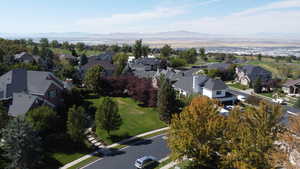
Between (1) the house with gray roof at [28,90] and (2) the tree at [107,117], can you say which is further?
(1) the house with gray roof at [28,90]

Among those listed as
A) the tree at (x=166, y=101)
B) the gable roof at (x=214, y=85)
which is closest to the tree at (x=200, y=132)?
the tree at (x=166, y=101)

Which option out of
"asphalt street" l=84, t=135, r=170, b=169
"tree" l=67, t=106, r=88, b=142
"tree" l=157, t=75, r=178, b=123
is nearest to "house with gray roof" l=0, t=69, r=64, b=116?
"tree" l=67, t=106, r=88, b=142

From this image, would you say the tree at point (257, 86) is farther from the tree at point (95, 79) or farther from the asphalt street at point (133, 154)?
the tree at point (95, 79)

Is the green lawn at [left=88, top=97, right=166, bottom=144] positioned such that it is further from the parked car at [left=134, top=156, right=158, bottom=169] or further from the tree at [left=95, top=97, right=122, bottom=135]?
the parked car at [left=134, top=156, right=158, bottom=169]

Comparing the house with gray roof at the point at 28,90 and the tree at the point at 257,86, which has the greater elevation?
the house with gray roof at the point at 28,90

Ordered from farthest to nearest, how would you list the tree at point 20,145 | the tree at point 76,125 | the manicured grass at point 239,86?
the manicured grass at point 239,86, the tree at point 76,125, the tree at point 20,145

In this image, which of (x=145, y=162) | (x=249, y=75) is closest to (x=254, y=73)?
(x=249, y=75)
